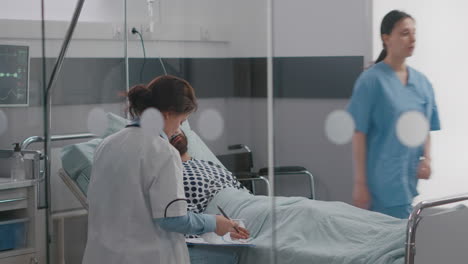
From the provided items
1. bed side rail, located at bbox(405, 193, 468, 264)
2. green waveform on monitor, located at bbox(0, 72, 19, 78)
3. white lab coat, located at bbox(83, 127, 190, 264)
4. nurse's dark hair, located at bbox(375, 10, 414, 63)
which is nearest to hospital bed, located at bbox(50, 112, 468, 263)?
bed side rail, located at bbox(405, 193, 468, 264)

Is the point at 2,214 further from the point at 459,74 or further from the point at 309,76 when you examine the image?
the point at 459,74

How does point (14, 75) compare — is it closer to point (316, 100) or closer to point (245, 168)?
point (245, 168)

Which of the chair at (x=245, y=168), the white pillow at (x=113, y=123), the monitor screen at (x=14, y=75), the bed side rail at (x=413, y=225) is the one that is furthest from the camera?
the monitor screen at (x=14, y=75)

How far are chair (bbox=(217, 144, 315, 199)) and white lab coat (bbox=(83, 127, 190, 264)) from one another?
159 mm

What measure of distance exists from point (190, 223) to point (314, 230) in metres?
0.38

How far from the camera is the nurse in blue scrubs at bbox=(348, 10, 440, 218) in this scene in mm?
1936

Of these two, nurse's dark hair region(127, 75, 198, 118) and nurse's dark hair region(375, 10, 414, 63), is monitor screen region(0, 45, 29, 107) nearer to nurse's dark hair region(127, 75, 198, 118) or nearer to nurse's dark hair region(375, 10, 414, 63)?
nurse's dark hair region(127, 75, 198, 118)

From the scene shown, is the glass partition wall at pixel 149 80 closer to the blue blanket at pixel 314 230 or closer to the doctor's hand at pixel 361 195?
the blue blanket at pixel 314 230

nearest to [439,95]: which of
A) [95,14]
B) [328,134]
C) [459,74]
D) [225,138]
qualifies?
[459,74]

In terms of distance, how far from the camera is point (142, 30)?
262 cm

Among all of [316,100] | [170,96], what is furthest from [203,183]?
[316,100]

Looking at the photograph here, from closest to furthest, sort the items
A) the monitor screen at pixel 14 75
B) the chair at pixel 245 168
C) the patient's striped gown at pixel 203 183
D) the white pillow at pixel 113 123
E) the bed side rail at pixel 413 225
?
1. the bed side rail at pixel 413 225
2. the chair at pixel 245 168
3. the patient's striped gown at pixel 203 183
4. the white pillow at pixel 113 123
5. the monitor screen at pixel 14 75

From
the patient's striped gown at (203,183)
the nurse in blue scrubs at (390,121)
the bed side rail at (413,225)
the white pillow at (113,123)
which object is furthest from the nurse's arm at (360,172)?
the white pillow at (113,123)

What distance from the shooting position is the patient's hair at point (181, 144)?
2279mm
